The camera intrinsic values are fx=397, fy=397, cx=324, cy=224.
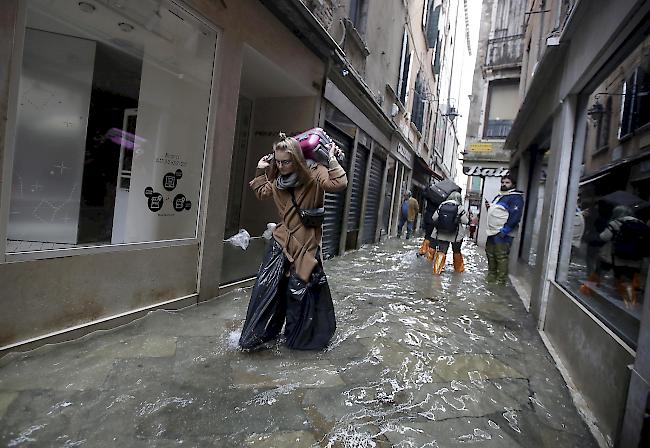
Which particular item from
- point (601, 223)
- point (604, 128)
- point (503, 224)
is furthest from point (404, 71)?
point (601, 223)

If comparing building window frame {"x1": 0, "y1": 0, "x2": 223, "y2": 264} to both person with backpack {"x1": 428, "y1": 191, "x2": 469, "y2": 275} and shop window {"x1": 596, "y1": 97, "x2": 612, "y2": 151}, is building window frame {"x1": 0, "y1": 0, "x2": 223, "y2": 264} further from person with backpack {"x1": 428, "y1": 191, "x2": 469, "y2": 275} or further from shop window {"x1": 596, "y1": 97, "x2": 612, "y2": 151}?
person with backpack {"x1": 428, "y1": 191, "x2": 469, "y2": 275}

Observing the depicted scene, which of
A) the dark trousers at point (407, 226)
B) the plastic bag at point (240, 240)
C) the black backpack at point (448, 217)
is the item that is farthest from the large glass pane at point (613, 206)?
the dark trousers at point (407, 226)

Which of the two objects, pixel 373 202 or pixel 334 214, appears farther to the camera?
pixel 373 202

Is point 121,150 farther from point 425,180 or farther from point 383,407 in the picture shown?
point 425,180

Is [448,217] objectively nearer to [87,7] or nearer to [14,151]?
[87,7]

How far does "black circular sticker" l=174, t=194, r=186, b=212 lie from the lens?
4.38m

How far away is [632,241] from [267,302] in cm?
264

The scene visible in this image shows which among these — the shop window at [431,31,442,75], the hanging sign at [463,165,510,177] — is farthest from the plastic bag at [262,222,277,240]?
the shop window at [431,31,442,75]

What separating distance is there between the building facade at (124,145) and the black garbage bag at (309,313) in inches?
58.1

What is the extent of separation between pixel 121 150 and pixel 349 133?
4954 mm

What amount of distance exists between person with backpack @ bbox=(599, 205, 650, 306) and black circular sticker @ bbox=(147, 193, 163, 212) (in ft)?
13.7

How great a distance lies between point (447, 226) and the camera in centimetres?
733

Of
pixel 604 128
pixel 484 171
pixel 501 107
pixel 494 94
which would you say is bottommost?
pixel 604 128

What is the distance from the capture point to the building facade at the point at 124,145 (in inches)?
112
